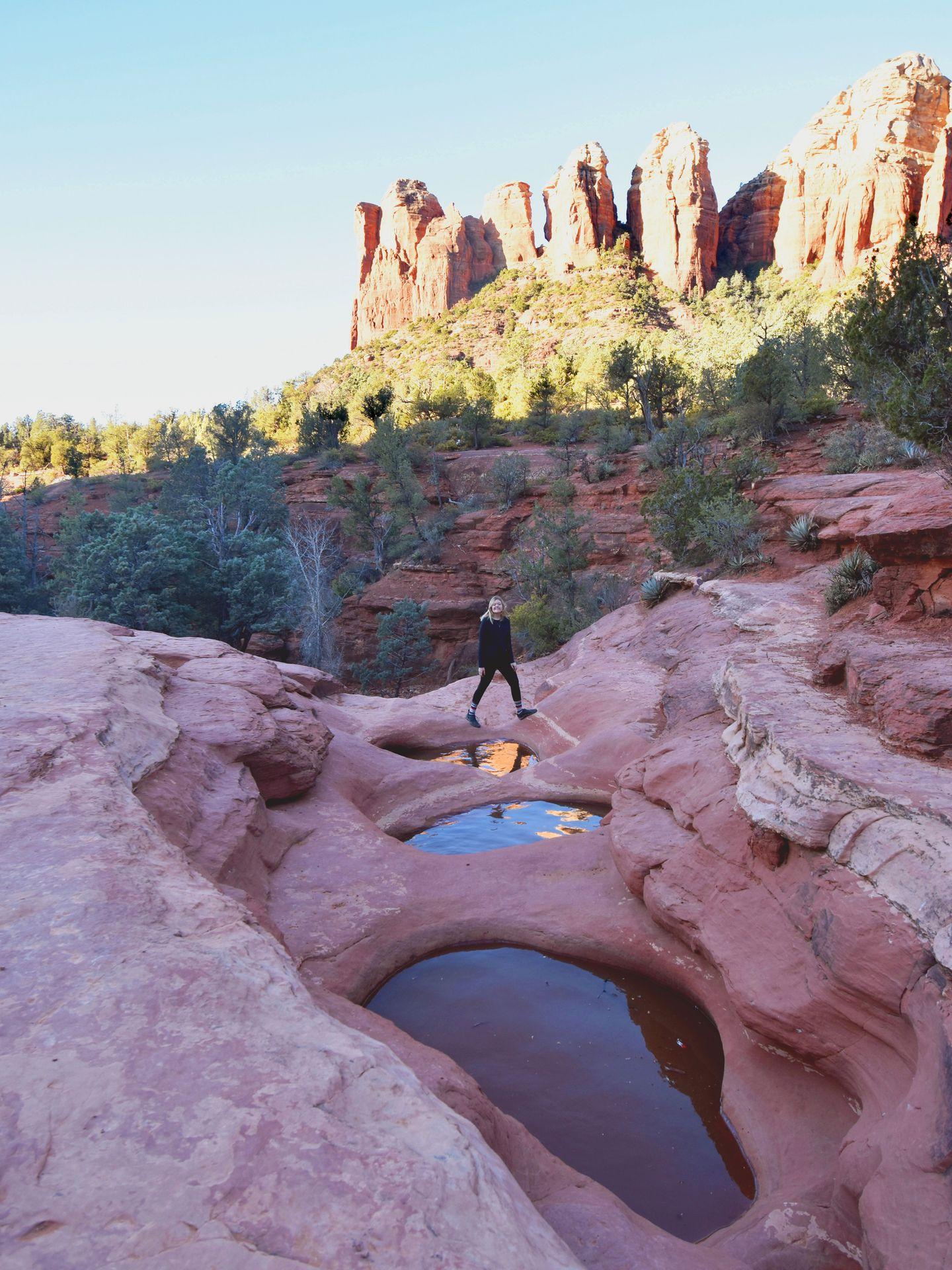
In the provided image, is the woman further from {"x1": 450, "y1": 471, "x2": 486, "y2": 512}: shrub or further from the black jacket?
{"x1": 450, "y1": 471, "x2": 486, "y2": 512}: shrub

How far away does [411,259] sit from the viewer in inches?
2857

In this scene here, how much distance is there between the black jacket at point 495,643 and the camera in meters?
11.4

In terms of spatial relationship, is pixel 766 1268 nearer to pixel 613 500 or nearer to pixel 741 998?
pixel 741 998

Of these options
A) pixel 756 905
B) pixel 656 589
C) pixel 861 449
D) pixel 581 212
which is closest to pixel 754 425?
pixel 861 449

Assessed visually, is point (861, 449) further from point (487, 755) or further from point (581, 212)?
point (581, 212)

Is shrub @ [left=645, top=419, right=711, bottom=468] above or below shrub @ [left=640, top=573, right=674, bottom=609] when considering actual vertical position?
above

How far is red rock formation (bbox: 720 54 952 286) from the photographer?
163ft

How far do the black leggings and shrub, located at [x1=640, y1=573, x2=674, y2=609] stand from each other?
3.51 m

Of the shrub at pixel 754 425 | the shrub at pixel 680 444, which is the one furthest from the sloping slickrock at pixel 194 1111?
the shrub at pixel 754 425

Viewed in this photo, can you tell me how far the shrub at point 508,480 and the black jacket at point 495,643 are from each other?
1666 cm

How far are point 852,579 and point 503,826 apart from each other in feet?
16.4

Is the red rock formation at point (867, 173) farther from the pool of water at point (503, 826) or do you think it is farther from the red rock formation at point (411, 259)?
the pool of water at point (503, 826)

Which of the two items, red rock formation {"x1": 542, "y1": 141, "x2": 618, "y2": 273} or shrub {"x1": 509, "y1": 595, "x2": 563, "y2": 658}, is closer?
shrub {"x1": 509, "y1": 595, "x2": 563, "y2": 658}

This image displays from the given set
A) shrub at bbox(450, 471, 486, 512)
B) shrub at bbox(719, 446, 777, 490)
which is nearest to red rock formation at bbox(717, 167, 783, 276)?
shrub at bbox(450, 471, 486, 512)
